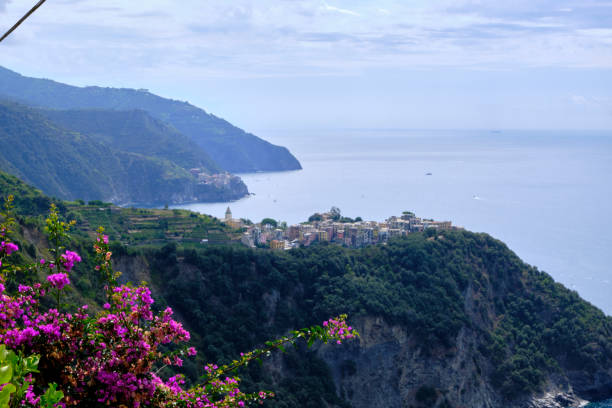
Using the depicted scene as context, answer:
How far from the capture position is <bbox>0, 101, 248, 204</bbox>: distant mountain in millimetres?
77125

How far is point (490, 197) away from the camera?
8681 cm

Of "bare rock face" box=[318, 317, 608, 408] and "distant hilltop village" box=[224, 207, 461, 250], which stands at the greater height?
"distant hilltop village" box=[224, 207, 461, 250]

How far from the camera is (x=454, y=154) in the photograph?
15438 centimetres

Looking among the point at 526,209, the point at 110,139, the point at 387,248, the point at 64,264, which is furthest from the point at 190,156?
the point at 64,264

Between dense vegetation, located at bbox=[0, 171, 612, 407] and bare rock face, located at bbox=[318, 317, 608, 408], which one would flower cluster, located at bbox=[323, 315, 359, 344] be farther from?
bare rock face, located at bbox=[318, 317, 608, 408]

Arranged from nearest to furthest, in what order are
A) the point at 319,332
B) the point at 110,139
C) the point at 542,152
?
the point at 319,332, the point at 110,139, the point at 542,152

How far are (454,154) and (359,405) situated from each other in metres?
136

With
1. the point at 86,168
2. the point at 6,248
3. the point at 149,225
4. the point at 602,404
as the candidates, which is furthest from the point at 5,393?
the point at 86,168

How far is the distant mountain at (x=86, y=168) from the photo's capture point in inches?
Answer: 3036

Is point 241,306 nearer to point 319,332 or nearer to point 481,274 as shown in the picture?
point 481,274

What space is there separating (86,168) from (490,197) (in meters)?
57.7

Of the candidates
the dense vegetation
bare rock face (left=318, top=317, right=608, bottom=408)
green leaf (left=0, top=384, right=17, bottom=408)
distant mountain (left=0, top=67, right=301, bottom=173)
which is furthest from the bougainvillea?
distant mountain (left=0, top=67, right=301, bottom=173)

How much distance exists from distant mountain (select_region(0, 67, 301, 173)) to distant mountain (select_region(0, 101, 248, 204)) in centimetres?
2940

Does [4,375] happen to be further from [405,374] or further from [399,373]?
[405,374]
